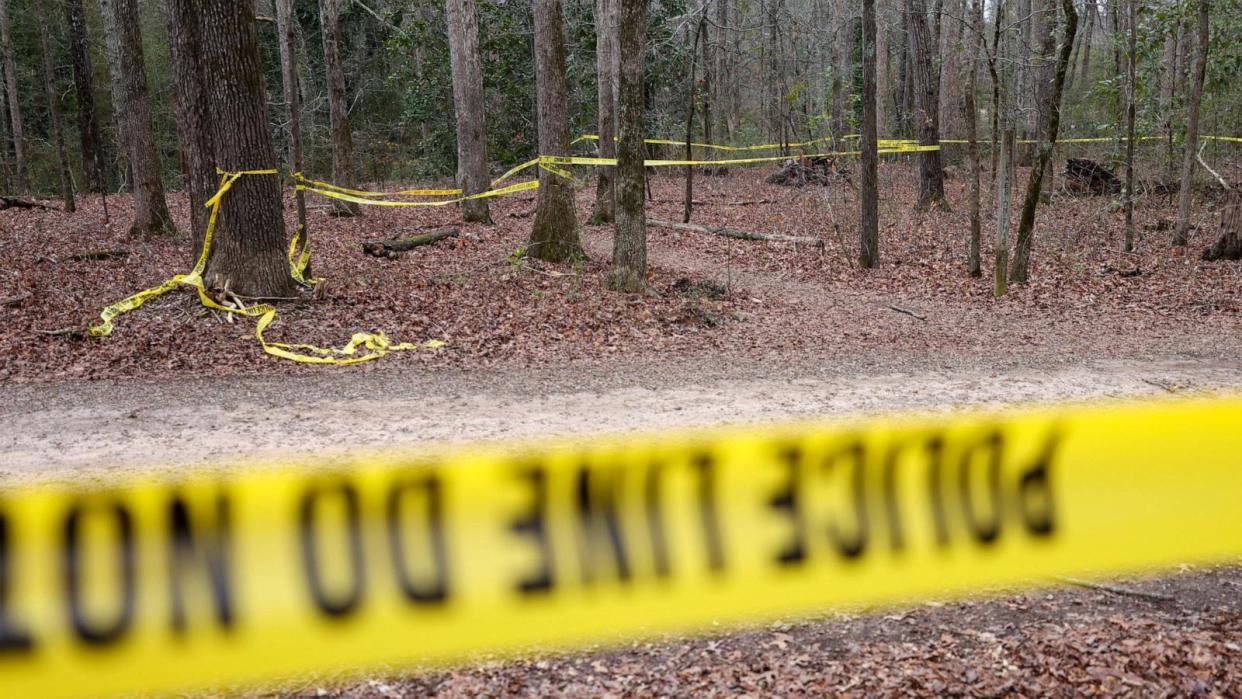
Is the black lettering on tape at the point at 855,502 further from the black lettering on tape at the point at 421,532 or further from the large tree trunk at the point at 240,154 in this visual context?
the large tree trunk at the point at 240,154

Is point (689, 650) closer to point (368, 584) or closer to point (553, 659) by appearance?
point (553, 659)

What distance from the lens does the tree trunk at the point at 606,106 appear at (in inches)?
677

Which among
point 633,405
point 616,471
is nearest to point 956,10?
point 633,405

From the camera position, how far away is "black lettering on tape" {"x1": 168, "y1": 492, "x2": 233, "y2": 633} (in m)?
2.58

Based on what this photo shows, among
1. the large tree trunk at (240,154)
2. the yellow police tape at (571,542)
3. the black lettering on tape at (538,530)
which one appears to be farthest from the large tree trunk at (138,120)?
the black lettering on tape at (538,530)

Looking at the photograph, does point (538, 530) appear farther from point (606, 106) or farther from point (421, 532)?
point (606, 106)

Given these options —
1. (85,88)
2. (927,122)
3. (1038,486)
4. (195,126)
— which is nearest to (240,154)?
(195,126)

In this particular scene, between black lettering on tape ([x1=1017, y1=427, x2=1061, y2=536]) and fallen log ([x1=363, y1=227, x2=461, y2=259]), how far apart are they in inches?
468

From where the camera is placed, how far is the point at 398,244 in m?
14.3

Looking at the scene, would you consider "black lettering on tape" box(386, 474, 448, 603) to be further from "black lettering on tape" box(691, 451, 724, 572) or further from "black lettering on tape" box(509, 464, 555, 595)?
"black lettering on tape" box(691, 451, 724, 572)

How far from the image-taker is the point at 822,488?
10.0ft

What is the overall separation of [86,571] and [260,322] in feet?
23.2

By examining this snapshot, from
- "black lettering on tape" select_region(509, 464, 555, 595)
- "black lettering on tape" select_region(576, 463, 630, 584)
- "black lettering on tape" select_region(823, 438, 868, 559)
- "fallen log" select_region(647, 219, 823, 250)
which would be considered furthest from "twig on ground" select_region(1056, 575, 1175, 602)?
"fallen log" select_region(647, 219, 823, 250)

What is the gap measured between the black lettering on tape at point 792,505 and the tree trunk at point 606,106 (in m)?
14.1
